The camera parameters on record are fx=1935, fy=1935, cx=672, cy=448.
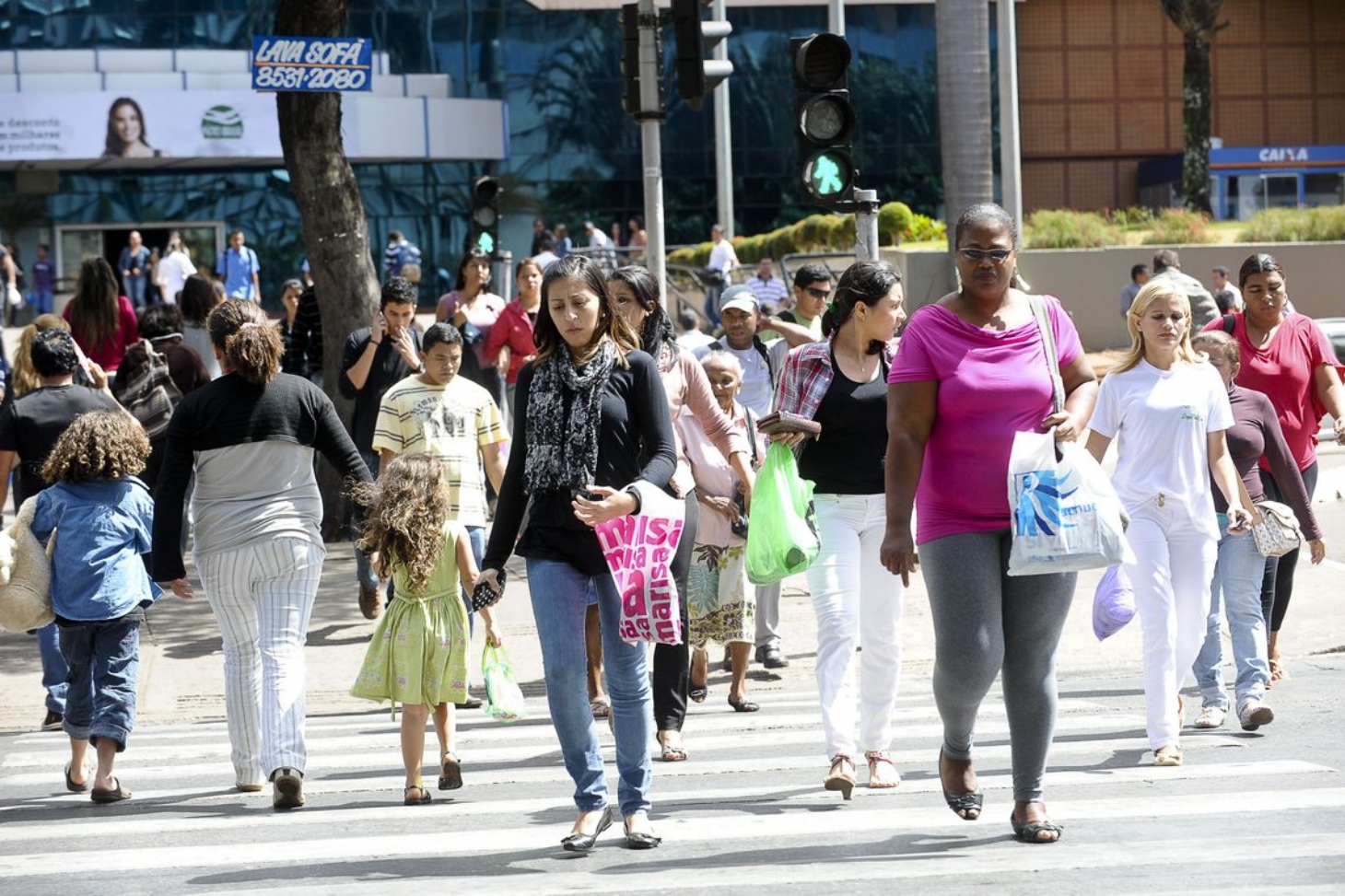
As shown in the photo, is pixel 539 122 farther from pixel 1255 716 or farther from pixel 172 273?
pixel 1255 716

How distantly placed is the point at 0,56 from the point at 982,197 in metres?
32.9

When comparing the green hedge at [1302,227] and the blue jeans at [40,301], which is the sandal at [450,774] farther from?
the blue jeans at [40,301]

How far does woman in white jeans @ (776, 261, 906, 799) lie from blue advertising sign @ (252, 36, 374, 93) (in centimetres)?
632

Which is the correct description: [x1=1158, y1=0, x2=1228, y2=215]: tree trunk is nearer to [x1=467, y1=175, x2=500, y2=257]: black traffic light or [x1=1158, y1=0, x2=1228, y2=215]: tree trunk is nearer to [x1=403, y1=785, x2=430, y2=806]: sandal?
[x1=467, y1=175, x2=500, y2=257]: black traffic light

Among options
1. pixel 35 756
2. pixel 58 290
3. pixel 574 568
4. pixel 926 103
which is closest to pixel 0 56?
pixel 58 290

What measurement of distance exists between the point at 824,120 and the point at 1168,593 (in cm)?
481

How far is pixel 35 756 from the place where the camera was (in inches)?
340

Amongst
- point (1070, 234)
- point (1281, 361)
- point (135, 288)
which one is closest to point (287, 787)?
point (1281, 361)

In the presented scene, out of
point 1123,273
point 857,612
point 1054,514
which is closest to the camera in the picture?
point 1054,514

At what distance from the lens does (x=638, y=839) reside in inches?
240

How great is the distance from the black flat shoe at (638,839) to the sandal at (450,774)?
4.51 feet

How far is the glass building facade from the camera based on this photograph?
4744cm

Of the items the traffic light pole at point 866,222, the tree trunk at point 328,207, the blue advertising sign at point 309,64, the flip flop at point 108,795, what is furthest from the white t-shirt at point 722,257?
the flip flop at point 108,795

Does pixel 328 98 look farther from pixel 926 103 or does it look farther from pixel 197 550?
pixel 926 103
